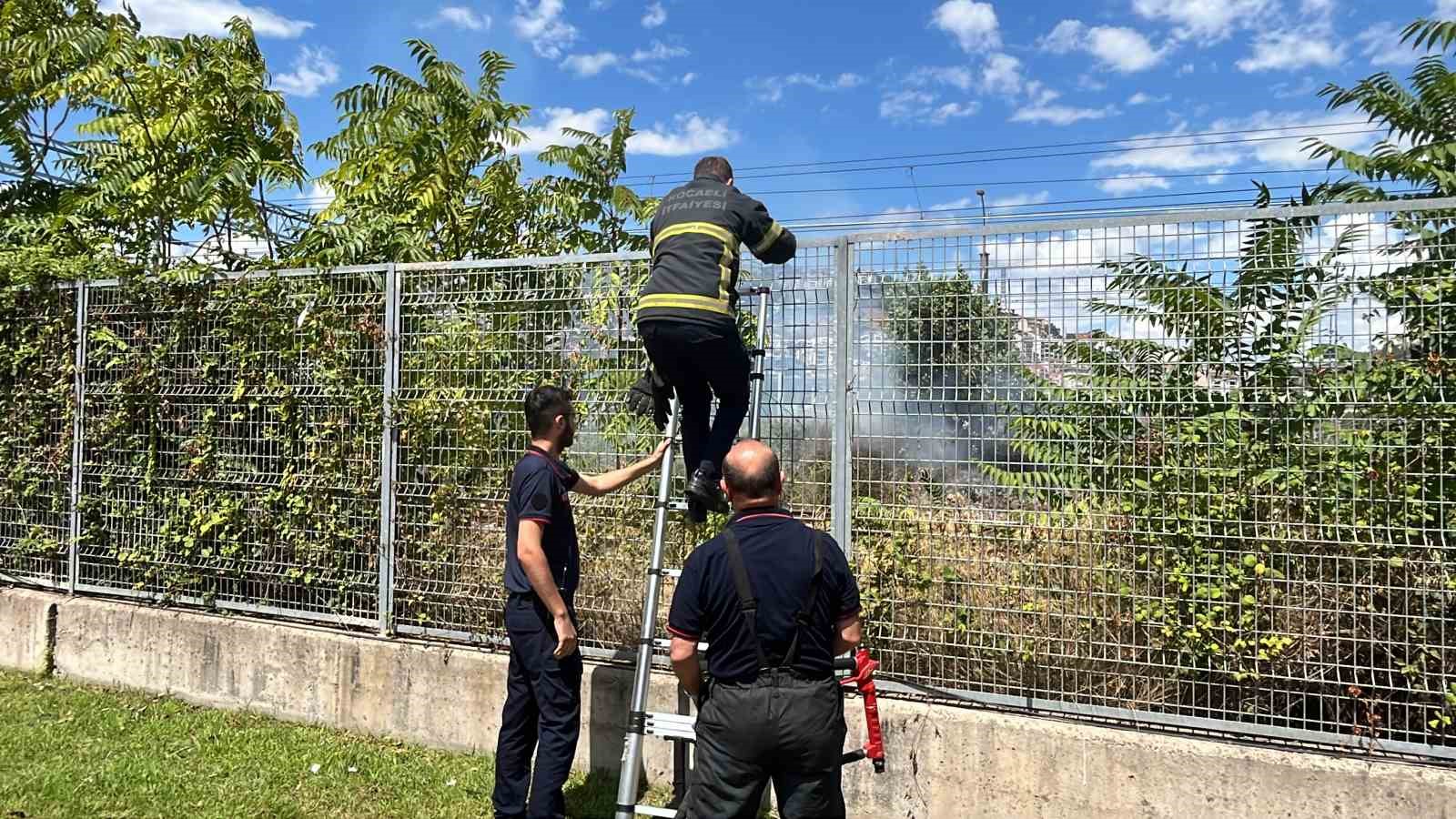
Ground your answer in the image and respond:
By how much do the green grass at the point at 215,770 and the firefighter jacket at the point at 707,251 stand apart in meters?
2.68

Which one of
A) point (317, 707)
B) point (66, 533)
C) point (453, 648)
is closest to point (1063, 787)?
point (453, 648)

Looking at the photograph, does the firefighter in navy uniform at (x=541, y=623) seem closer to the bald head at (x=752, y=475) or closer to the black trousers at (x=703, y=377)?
the black trousers at (x=703, y=377)

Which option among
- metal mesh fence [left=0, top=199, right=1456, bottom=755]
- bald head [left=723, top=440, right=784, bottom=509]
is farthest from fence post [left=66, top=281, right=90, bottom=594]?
bald head [left=723, top=440, right=784, bottom=509]

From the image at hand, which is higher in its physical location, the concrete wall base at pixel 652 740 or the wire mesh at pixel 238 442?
the wire mesh at pixel 238 442

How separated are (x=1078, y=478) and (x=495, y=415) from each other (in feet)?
11.1

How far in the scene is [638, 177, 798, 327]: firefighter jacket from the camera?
4230mm

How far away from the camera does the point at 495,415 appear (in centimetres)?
603

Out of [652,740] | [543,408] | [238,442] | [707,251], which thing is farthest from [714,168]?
[238,442]

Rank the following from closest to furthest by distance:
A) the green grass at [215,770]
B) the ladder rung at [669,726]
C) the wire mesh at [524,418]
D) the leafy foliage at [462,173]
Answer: the ladder rung at [669,726] < the green grass at [215,770] < the wire mesh at [524,418] < the leafy foliage at [462,173]

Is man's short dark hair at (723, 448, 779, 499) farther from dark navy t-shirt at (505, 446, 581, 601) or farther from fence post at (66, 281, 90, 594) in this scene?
fence post at (66, 281, 90, 594)

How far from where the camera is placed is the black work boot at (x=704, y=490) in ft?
14.4

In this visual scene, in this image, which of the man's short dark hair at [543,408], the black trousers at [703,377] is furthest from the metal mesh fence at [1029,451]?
the man's short dark hair at [543,408]

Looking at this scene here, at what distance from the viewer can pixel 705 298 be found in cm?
422

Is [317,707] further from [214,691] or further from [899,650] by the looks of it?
[899,650]
